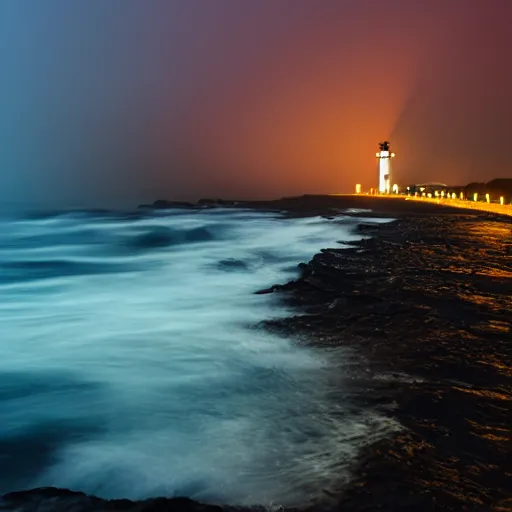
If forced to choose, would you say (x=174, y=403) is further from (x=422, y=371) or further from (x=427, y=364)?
(x=427, y=364)

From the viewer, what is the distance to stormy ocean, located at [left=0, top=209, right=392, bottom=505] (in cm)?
383

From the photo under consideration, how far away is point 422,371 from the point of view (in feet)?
18.0

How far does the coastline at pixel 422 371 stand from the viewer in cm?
331

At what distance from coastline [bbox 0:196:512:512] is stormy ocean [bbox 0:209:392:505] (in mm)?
314

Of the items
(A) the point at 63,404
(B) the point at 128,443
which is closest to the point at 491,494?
(B) the point at 128,443

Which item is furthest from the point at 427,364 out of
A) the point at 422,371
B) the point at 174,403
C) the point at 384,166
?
the point at 384,166

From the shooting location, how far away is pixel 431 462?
3656mm

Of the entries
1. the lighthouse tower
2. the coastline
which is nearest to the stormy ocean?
the coastline

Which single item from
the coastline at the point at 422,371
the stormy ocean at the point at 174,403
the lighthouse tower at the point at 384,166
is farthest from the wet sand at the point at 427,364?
the lighthouse tower at the point at 384,166

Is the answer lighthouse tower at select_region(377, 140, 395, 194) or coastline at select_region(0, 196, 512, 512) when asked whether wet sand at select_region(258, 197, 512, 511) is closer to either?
coastline at select_region(0, 196, 512, 512)

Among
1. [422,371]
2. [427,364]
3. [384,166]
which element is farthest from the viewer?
[384,166]

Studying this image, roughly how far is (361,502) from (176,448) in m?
1.69

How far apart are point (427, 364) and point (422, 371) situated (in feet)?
0.74

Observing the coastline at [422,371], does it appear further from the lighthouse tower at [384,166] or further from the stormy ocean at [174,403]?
the lighthouse tower at [384,166]
